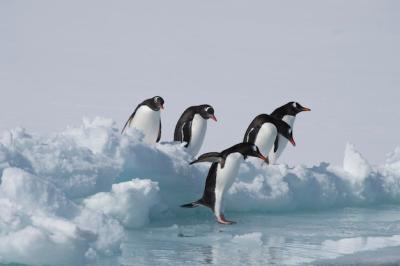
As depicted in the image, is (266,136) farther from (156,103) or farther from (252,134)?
(156,103)

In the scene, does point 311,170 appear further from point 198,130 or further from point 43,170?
point 43,170

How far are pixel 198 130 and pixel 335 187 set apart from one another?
80.2 inches

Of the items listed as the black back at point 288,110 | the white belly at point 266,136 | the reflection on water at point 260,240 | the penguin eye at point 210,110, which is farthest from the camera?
the black back at point 288,110

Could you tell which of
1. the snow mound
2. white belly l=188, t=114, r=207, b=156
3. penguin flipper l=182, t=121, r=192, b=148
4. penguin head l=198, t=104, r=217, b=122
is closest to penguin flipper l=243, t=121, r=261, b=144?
penguin head l=198, t=104, r=217, b=122

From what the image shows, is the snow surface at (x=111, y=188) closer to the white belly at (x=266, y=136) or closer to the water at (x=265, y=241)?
the water at (x=265, y=241)

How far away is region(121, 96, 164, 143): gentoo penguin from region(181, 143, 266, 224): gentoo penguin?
2860mm

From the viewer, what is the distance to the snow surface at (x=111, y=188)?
5.84 m

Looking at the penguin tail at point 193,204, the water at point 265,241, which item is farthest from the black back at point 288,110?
the penguin tail at point 193,204

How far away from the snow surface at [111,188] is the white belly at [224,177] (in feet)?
1.33

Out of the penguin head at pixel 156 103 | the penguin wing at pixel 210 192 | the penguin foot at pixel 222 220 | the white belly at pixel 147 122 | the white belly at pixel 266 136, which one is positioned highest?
the penguin head at pixel 156 103

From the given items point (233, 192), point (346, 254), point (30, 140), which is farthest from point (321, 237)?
point (30, 140)

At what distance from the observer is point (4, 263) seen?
5.73 metres

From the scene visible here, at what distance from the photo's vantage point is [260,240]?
735 cm

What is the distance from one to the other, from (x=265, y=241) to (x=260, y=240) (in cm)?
7
